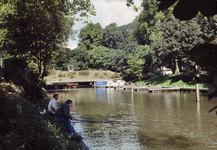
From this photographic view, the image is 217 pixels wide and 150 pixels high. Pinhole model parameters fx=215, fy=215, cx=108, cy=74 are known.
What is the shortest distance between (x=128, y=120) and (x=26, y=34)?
9.76m

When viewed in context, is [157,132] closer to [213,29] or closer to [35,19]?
[35,19]

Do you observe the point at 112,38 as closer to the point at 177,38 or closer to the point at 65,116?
the point at 177,38

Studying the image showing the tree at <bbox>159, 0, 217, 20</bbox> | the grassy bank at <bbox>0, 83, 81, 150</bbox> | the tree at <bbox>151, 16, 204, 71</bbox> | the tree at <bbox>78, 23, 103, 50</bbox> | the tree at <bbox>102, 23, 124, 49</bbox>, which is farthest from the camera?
the tree at <bbox>78, 23, 103, 50</bbox>

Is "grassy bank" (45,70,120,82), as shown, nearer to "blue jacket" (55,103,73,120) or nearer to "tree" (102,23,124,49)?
"tree" (102,23,124,49)

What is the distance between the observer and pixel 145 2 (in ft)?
175

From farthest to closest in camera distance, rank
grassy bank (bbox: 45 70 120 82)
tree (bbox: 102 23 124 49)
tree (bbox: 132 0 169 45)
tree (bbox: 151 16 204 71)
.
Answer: tree (bbox: 102 23 124 49) < grassy bank (bbox: 45 70 120 82) < tree (bbox: 132 0 169 45) < tree (bbox: 151 16 204 71)

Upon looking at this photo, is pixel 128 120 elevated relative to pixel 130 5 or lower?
lower

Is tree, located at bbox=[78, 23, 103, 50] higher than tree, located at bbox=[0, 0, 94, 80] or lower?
higher

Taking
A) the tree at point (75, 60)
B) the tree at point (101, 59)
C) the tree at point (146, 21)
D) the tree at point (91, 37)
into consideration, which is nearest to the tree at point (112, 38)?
the tree at point (91, 37)

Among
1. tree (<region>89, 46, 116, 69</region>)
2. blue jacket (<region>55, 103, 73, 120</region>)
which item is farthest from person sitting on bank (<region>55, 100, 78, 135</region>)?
tree (<region>89, 46, 116, 69</region>)

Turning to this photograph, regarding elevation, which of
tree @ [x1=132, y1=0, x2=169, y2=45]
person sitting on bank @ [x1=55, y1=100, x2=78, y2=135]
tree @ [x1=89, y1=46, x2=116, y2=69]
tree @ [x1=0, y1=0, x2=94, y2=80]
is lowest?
person sitting on bank @ [x1=55, y1=100, x2=78, y2=135]

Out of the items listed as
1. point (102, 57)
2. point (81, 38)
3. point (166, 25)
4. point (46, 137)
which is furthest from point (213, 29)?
point (81, 38)

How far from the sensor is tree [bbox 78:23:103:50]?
90.2 m

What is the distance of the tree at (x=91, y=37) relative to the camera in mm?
90250
